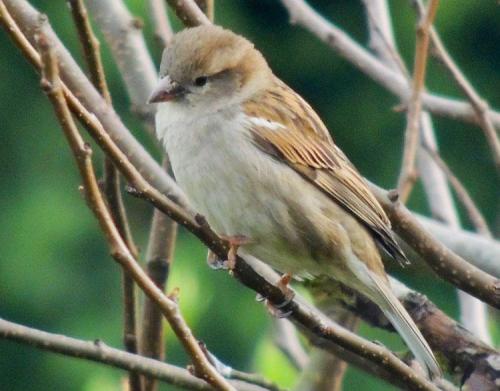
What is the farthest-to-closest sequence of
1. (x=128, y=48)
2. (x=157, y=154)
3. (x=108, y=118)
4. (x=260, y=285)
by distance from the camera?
(x=157, y=154) < (x=128, y=48) < (x=108, y=118) < (x=260, y=285)

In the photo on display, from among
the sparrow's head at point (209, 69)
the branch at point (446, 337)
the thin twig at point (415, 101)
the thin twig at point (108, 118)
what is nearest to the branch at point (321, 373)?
the branch at point (446, 337)

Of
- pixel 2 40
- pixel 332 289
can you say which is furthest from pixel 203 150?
pixel 2 40

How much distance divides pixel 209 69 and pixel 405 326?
0.95 meters

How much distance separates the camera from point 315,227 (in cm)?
360

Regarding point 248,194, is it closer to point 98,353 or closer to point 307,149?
point 307,149

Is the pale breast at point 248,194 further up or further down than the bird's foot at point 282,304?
further up

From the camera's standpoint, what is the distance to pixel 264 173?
360cm

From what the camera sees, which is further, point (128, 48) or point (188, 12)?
point (128, 48)

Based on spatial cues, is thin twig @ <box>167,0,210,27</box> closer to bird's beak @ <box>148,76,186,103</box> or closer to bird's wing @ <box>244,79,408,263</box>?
bird's beak @ <box>148,76,186,103</box>

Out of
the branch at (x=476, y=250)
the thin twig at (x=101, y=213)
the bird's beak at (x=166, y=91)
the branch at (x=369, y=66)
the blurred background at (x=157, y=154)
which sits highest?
the blurred background at (x=157, y=154)

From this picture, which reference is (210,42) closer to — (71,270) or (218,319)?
(218,319)

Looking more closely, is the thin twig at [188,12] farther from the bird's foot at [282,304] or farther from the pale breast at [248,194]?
the bird's foot at [282,304]

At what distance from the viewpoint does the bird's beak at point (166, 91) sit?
3578mm

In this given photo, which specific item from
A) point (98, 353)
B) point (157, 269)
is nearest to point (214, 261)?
point (157, 269)
